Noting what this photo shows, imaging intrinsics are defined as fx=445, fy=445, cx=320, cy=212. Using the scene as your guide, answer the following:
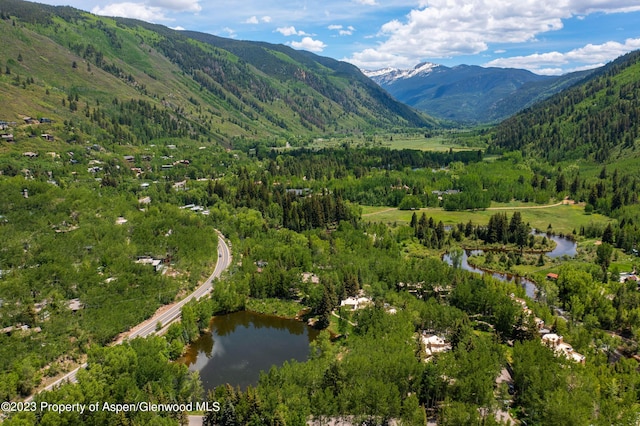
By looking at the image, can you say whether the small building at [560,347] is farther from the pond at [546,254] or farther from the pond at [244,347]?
the pond at [244,347]

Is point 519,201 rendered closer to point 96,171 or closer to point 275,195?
point 275,195

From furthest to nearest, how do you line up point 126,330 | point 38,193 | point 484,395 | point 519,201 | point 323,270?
point 519,201
point 38,193
point 323,270
point 126,330
point 484,395

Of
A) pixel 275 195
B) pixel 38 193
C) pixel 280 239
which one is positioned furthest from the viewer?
Answer: pixel 275 195

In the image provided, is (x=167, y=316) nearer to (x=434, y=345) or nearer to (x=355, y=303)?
(x=355, y=303)

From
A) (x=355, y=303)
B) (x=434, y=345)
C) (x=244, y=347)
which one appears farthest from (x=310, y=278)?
(x=434, y=345)

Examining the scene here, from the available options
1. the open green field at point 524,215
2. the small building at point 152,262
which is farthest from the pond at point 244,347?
the open green field at point 524,215

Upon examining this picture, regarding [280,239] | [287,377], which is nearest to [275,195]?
[280,239]
